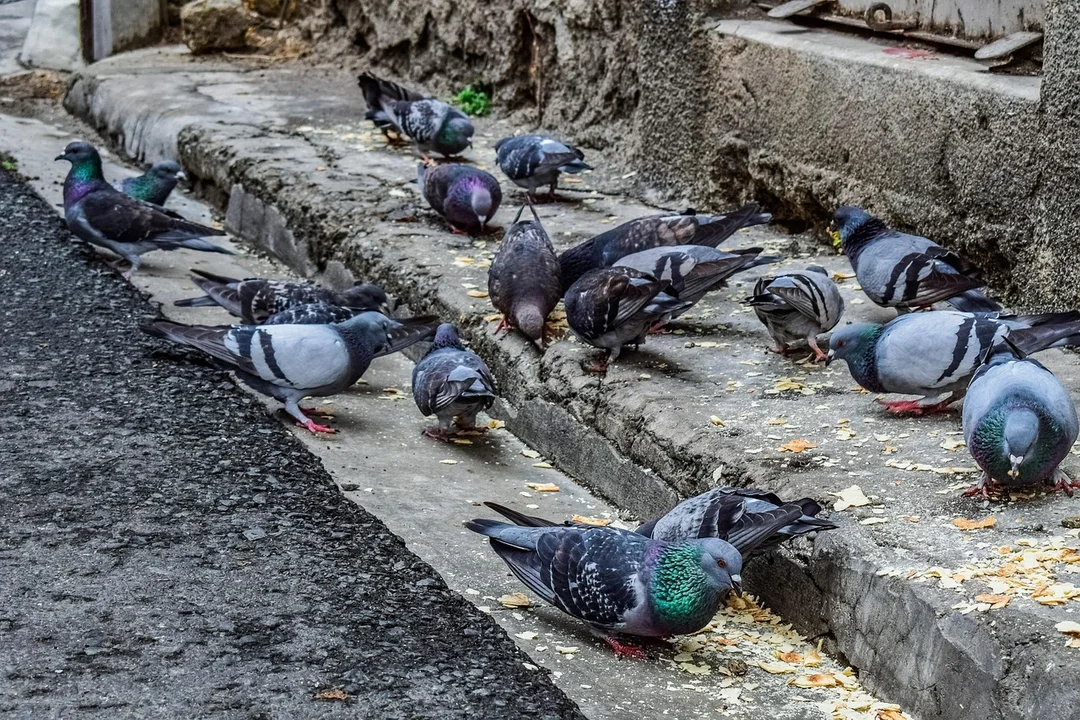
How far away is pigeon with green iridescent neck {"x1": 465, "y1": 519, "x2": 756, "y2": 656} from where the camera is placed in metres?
3.48

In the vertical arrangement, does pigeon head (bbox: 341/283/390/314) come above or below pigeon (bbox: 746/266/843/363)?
below

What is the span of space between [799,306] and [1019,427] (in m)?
1.43

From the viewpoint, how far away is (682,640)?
375 cm

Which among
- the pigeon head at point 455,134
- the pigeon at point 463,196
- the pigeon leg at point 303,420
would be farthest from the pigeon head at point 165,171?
the pigeon leg at point 303,420

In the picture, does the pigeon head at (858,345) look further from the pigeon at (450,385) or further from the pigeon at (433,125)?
the pigeon at (433,125)

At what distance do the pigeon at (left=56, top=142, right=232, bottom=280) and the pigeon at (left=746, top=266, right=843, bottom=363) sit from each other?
9.75 feet

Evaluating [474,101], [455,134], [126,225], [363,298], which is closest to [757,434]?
[363,298]

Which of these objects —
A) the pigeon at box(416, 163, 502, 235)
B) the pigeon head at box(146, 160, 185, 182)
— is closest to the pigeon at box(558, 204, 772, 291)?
the pigeon at box(416, 163, 502, 235)

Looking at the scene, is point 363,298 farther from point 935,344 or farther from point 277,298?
point 935,344

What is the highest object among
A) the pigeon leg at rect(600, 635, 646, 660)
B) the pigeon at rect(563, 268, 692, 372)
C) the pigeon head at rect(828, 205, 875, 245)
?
the pigeon head at rect(828, 205, 875, 245)

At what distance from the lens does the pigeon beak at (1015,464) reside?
3.55 metres

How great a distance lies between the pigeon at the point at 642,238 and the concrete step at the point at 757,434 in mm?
285

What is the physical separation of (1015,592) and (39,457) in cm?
304

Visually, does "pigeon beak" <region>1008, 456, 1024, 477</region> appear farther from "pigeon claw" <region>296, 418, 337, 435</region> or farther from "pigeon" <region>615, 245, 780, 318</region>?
"pigeon claw" <region>296, 418, 337, 435</region>
